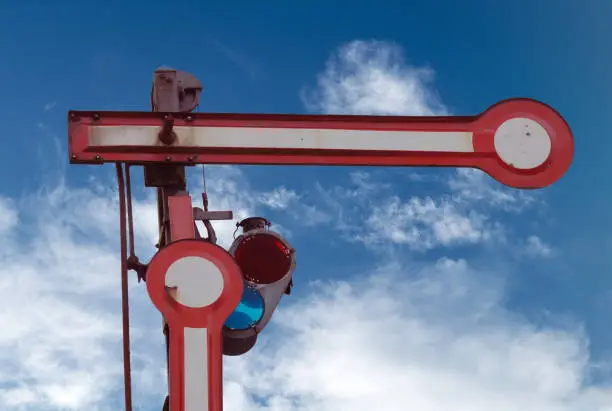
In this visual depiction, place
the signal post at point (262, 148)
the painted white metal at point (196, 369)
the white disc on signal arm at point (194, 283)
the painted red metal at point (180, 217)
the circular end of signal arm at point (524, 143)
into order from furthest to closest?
the circular end of signal arm at point (524, 143)
the signal post at point (262, 148)
the painted red metal at point (180, 217)
the white disc on signal arm at point (194, 283)
the painted white metal at point (196, 369)

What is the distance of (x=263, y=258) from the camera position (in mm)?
7809

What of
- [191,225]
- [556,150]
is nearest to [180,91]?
[191,225]

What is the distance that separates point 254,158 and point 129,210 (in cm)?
96

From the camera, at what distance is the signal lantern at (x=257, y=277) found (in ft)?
24.8

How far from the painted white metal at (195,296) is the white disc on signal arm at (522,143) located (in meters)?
2.34

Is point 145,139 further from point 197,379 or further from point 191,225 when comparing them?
point 197,379

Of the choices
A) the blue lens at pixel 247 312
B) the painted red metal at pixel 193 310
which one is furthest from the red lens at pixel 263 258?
the painted red metal at pixel 193 310

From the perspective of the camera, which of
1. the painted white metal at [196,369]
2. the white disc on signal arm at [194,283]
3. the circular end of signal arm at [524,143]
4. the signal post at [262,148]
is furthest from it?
the circular end of signal arm at [524,143]

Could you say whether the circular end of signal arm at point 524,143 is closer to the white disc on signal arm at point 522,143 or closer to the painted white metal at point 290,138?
the white disc on signal arm at point 522,143

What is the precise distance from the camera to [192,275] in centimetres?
711

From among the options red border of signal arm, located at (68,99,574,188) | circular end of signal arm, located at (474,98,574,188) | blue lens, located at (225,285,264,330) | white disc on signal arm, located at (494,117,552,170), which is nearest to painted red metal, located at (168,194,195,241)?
red border of signal arm, located at (68,99,574,188)

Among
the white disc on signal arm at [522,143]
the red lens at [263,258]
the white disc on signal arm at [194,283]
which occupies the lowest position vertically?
the white disc on signal arm at [194,283]

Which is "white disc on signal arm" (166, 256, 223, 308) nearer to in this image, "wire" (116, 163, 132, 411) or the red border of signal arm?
"wire" (116, 163, 132, 411)

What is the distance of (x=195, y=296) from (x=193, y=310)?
0.09 metres
